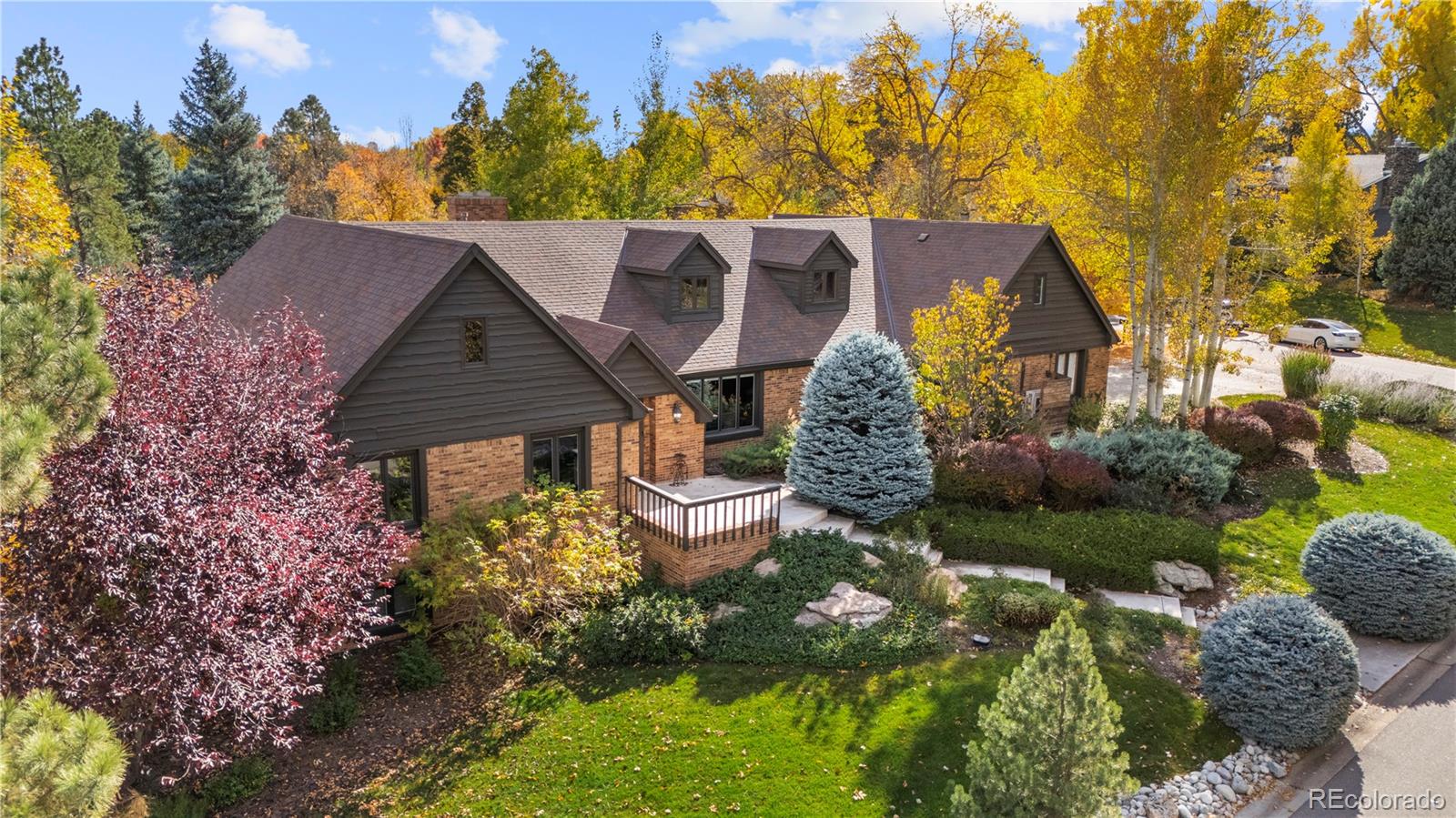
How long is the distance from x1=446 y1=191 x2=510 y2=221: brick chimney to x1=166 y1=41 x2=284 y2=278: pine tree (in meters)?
18.0

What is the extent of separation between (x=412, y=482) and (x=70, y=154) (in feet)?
115

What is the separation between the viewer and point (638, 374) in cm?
1791

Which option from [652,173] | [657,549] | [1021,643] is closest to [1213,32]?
[1021,643]

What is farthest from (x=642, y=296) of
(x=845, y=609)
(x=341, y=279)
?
(x=845, y=609)

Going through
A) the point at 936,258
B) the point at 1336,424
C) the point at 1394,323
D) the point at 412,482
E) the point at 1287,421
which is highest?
the point at 936,258

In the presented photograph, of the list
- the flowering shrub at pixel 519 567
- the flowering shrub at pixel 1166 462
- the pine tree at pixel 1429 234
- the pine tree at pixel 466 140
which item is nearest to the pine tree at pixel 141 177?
the pine tree at pixel 466 140

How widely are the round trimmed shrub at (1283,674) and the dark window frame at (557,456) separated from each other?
10645mm

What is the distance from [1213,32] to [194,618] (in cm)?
2382

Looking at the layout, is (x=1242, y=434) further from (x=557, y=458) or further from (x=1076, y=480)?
(x=557, y=458)

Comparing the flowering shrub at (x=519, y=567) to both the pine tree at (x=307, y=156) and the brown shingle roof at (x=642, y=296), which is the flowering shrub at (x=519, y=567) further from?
the pine tree at (x=307, y=156)

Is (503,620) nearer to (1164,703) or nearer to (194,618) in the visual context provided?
(194,618)

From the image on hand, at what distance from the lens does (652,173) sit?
41.9 meters

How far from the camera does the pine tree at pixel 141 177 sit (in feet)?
139

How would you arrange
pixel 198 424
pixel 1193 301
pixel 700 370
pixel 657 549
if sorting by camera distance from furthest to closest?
pixel 1193 301
pixel 700 370
pixel 657 549
pixel 198 424
